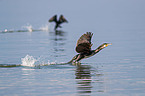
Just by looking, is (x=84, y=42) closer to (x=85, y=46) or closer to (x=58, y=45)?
(x=85, y=46)

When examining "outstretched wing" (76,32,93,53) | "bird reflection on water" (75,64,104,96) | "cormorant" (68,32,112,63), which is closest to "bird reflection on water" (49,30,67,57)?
"cormorant" (68,32,112,63)

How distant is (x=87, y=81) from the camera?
51.4 feet

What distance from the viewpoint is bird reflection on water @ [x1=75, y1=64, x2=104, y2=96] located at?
554 inches

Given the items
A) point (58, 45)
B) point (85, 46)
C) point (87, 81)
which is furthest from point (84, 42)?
point (58, 45)

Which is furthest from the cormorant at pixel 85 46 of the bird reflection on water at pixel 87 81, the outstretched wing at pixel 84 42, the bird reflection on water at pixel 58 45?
the bird reflection on water at pixel 58 45

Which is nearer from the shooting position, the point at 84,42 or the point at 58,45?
the point at 84,42

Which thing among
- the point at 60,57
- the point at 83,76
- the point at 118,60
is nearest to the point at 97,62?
the point at 118,60

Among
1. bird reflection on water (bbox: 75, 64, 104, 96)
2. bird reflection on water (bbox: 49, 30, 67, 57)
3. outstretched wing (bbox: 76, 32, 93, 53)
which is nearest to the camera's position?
bird reflection on water (bbox: 75, 64, 104, 96)

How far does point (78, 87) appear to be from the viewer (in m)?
14.5

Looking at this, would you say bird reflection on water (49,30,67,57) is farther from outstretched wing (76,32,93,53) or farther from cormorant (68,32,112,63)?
outstretched wing (76,32,93,53)

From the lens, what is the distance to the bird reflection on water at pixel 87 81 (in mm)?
14070

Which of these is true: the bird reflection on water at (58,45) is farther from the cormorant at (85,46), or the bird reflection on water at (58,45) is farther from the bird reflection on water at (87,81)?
the bird reflection on water at (87,81)

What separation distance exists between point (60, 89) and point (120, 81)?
2.40m

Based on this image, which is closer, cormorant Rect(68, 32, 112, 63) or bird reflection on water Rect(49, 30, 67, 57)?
cormorant Rect(68, 32, 112, 63)
